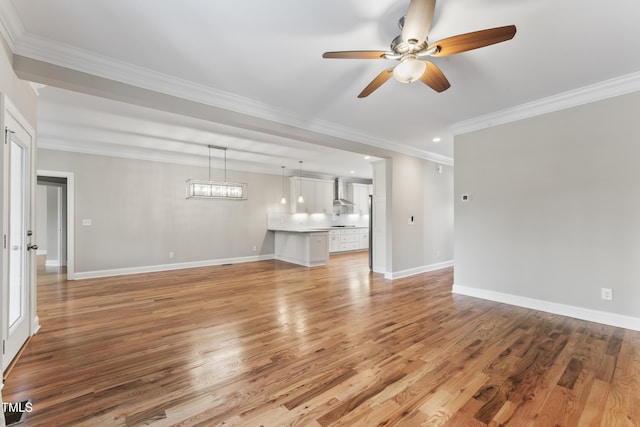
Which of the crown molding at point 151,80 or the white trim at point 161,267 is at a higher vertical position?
the crown molding at point 151,80

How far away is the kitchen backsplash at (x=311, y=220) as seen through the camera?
328 inches

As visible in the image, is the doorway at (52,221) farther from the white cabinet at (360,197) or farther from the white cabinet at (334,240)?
the white cabinet at (360,197)

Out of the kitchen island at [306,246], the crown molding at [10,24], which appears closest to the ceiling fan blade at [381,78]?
the crown molding at [10,24]

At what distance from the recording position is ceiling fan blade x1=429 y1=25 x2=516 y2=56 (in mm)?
1730

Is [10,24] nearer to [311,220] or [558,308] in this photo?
[558,308]

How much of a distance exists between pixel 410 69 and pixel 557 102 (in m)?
2.77

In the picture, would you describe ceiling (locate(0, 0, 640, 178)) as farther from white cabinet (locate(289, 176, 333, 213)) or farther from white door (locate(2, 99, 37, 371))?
white cabinet (locate(289, 176, 333, 213))

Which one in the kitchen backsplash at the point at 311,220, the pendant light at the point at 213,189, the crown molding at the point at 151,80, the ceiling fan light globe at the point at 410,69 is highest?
the crown molding at the point at 151,80

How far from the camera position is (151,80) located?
2.83 metres

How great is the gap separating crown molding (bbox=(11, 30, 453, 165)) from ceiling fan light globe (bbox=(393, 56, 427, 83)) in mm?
2025

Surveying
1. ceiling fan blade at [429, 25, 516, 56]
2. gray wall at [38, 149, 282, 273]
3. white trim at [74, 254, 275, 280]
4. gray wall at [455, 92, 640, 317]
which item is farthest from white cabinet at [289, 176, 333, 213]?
ceiling fan blade at [429, 25, 516, 56]

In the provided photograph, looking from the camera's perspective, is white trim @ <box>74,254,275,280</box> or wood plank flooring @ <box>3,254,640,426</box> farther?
white trim @ <box>74,254,275,280</box>

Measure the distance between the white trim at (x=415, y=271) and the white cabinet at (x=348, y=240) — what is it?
3516mm

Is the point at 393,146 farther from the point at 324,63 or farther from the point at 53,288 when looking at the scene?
the point at 53,288
